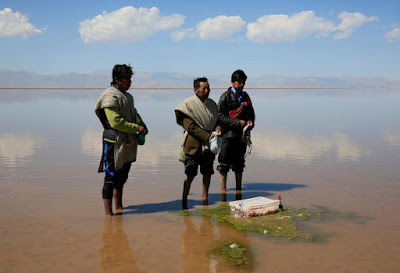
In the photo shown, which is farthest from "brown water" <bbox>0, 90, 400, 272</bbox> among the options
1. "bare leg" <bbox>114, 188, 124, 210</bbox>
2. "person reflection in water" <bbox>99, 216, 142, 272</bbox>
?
"bare leg" <bbox>114, 188, 124, 210</bbox>

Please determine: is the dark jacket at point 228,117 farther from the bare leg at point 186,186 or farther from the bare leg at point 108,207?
the bare leg at point 108,207

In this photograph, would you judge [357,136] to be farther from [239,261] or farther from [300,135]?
[239,261]

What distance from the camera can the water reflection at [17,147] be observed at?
29.9 ft

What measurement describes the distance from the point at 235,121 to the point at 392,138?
8799 millimetres

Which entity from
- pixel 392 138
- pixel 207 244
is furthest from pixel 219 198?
pixel 392 138

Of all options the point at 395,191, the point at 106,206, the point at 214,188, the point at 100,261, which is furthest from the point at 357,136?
the point at 100,261

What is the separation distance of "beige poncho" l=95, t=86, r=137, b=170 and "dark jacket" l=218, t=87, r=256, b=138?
1392 millimetres

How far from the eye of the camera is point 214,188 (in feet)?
22.9

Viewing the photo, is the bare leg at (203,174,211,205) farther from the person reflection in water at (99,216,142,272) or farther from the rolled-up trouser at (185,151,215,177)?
the person reflection in water at (99,216,142,272)

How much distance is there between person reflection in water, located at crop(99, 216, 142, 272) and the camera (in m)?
3.85

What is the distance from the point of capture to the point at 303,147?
11.2 m

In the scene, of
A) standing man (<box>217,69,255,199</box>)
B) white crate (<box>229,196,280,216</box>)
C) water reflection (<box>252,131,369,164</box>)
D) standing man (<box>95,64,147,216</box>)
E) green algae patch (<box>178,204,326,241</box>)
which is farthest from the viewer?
water reflection (<box>252,131,369,164</box>)

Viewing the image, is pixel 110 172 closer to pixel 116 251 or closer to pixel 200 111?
pixel 116 251

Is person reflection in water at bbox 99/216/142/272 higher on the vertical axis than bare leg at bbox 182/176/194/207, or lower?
lower
